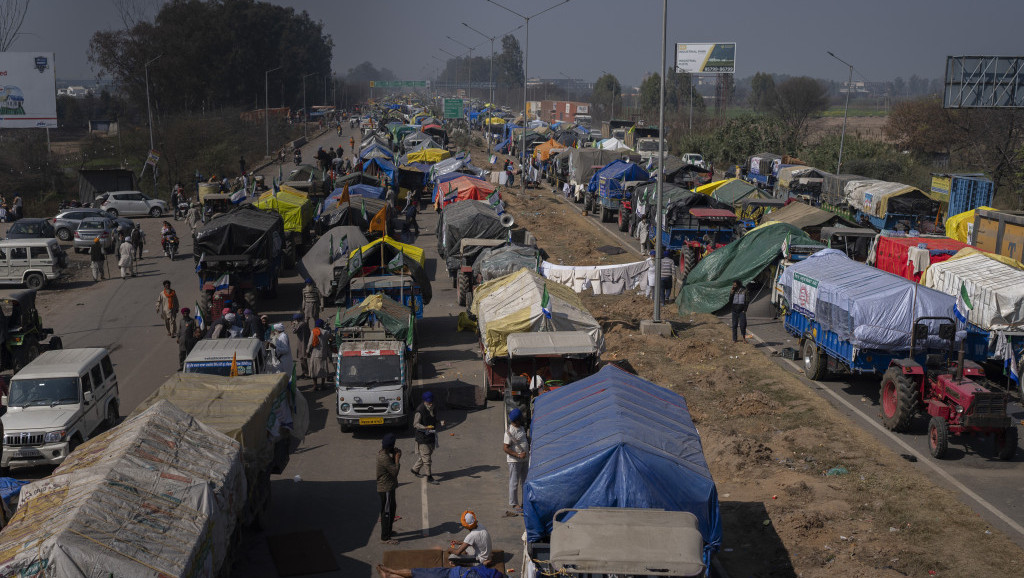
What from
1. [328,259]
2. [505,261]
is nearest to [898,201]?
[505,261]

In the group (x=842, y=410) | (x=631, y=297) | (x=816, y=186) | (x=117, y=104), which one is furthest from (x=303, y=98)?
(x=842, y=410)

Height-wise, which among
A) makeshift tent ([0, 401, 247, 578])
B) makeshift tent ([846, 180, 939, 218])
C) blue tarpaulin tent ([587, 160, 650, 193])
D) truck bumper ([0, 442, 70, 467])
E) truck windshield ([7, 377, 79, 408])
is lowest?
truck bumper ([0, 442, 70, 467])

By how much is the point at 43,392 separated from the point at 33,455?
129 centimetres

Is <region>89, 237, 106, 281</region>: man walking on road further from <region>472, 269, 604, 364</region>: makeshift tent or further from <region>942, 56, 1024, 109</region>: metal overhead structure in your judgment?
<region>942, 56, 1024, 109</region>: metal overhead structure

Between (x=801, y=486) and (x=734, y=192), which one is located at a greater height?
(x=734, y=192)

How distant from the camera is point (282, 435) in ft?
44.8

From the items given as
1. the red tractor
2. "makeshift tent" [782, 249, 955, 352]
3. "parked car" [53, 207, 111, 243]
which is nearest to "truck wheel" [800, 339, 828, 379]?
"makeshift tent" [782, 249, 955, 352]

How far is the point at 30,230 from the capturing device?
114 feet

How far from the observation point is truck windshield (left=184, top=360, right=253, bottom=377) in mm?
15547

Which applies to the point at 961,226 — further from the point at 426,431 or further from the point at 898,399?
the point at 426,431

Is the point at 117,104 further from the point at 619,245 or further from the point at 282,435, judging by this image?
the point at 282,435

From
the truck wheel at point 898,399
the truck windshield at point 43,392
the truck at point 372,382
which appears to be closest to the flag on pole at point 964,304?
the truck wheel at point 898,399

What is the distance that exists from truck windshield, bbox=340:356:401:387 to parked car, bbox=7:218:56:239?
2377 centimetres

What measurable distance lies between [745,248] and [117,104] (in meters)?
98.7
